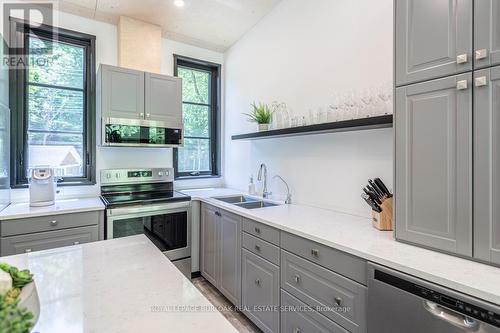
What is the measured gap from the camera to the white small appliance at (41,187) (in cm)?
242

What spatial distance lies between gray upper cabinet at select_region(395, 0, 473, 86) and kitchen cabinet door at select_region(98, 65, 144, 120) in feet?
8.32

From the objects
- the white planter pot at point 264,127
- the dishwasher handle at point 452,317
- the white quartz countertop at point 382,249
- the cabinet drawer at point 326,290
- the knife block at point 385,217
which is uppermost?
the white planter pot at point 264,127

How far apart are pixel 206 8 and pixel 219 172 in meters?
2.14

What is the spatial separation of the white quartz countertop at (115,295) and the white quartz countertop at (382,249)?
0.84 metres

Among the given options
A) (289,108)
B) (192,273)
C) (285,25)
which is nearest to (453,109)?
(289,108)

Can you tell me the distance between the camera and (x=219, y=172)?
13.1 feet

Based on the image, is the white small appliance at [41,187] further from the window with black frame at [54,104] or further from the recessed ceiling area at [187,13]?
the recessed ceiling area at [187,13]

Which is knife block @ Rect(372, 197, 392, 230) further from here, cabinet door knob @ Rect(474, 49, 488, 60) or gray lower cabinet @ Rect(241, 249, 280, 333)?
cabinet door knob @ Rect(474, 49, 488, 60)

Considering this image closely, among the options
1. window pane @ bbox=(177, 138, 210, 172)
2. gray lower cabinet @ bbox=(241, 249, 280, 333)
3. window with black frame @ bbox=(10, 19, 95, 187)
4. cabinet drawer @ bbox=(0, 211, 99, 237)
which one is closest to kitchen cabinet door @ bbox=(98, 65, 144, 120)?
window with black frame @ bbox=(10, 19, 95, 187)

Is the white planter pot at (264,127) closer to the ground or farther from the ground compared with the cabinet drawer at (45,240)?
farther from the ground

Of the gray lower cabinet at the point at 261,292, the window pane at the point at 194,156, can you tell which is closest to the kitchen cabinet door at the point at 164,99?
the window pane at the point at 194,156

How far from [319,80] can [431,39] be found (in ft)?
3.83

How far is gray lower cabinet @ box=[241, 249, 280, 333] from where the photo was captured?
1.90 m

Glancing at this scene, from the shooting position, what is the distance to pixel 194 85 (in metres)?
3.84
